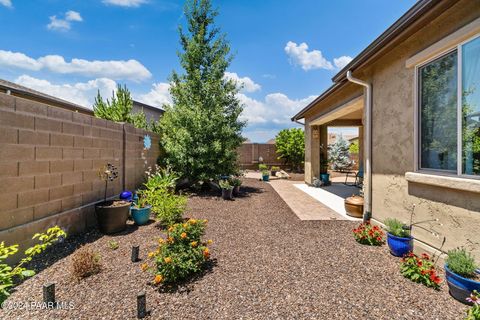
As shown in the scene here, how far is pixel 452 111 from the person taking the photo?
3.02 m

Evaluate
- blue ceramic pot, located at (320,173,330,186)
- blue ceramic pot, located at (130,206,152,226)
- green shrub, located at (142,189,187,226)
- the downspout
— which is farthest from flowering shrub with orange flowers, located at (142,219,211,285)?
blue ceramic pot, located at (320,173,330,186)

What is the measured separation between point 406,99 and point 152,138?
7.51 metres

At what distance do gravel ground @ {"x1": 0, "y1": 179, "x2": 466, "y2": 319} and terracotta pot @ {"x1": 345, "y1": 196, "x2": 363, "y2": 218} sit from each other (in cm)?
139

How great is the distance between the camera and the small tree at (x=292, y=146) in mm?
16172

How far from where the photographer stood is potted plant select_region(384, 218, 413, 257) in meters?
3.46

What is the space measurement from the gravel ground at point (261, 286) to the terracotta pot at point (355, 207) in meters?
1.39

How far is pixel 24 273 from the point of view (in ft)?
4.62

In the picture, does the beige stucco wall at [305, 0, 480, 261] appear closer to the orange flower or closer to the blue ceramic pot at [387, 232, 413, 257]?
the blue ceramic pot at [387, 232, 413, 257]

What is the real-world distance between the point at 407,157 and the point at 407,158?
0.06 ft

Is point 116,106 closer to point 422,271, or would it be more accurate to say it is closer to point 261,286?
point 261,286

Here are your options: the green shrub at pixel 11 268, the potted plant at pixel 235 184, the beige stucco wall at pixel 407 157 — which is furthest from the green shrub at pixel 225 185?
the green shrub at pixel 11 268

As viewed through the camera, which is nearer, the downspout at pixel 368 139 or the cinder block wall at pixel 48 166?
the cinder block wall at pixel 48 166

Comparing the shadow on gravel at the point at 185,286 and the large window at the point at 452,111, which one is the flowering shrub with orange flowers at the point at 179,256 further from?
the large window at the point at 452,111

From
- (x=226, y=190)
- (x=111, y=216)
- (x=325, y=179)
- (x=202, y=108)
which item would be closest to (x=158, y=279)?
(x=111, y=216)
